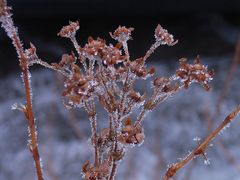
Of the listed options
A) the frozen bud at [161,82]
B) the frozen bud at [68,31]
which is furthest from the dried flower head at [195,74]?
the frozen bud at [68,31]

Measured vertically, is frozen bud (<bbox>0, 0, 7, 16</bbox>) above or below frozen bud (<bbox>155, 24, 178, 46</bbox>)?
below

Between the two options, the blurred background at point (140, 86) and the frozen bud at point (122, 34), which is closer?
the frozen bud at point (122, 34)

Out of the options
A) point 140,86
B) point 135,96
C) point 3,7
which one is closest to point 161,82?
point 135,96

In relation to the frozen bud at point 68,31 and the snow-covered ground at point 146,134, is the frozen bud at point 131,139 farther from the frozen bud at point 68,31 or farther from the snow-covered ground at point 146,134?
the snow-covered ground at point 146,134

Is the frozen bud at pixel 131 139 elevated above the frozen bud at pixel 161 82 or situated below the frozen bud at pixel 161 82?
below

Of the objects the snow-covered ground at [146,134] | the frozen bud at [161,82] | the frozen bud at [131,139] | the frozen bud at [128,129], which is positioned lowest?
the frozen bud at [131,139]

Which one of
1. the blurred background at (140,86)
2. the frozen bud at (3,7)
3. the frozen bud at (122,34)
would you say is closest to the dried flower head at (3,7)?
the frozen bud at (3,7)

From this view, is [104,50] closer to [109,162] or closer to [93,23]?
[109,162]

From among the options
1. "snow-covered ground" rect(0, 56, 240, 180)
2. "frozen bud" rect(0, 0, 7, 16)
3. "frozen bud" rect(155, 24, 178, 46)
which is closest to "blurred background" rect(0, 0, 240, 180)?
"snow-covered ground" rect(0, 56, 240, 180)

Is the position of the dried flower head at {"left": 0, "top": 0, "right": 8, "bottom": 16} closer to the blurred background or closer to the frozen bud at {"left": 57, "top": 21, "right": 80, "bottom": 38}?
the frozen bud at {"left": 57, "top": 21, "right": 80, "bottom": 38}

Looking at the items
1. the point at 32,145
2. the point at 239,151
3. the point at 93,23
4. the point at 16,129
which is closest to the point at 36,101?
the point at 16,129
